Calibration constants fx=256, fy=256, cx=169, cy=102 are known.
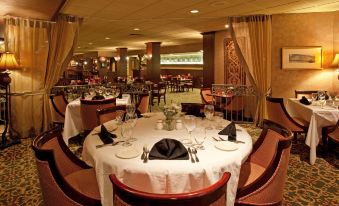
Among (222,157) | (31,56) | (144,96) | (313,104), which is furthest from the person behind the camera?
(31,56)

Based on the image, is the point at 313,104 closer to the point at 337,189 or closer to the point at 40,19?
the point at 337,189

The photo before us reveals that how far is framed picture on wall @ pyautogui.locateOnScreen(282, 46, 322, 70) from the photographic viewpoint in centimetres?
582

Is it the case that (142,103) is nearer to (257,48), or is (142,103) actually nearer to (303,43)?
(257,48)

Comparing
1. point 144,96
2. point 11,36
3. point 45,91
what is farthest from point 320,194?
point 11,36

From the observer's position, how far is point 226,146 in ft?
6.74

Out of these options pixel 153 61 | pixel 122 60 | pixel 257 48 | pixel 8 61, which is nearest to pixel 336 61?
pixel 257 48

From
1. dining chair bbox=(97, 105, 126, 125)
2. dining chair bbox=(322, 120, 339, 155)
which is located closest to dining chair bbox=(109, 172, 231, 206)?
dining chair bbox=(97, 105, 126, 125)

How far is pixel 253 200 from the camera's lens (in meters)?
1.92

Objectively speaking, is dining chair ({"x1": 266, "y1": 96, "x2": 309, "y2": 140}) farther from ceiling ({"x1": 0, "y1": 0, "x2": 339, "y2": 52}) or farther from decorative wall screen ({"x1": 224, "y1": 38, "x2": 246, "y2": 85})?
decorative wall screen ({"x1": 224, "y1": 38, "x2": 246, "y2": 85})

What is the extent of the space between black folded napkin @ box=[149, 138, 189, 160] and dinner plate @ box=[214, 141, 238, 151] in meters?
0.34

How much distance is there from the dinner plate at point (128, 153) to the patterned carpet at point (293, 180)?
1593 mm

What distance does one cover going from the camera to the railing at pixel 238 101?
22.0 ft

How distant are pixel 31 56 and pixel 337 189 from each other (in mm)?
5980

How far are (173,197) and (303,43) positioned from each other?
5.89 meters
